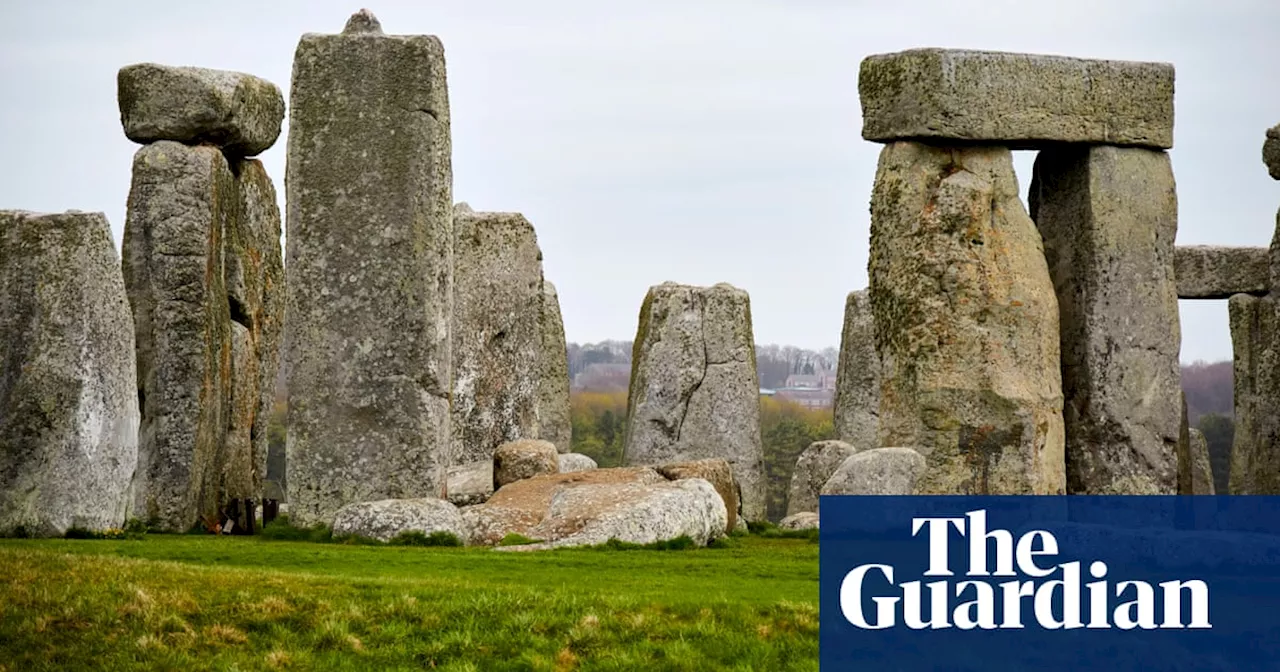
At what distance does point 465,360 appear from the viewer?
29609 millimetres

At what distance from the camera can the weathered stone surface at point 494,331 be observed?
2945 centimetres

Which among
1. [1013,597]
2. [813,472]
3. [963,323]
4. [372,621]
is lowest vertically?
[372,621]

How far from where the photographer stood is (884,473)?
22.0 m

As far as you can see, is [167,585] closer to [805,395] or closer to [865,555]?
[865,555]

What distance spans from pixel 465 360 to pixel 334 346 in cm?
667

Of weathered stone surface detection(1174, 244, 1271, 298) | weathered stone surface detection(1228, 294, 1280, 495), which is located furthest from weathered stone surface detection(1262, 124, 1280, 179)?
weathered stone surface detection(1174, 244, 1271, 298)

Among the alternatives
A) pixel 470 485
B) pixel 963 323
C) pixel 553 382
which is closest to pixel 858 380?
pixel 553 382

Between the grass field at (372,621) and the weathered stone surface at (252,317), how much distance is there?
23.1ft

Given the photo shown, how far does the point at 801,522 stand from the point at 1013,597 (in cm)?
771

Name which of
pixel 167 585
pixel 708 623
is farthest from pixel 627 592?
pixel 167 585

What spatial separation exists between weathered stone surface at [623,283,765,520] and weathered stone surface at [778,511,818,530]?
17.4 ft

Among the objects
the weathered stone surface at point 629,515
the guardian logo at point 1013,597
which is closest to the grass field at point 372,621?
the guardian logo at point 1013,597

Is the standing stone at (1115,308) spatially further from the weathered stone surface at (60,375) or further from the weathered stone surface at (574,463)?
the weathered stone surface at (60,375)

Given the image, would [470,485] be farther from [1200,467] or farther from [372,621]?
[1200,467]
